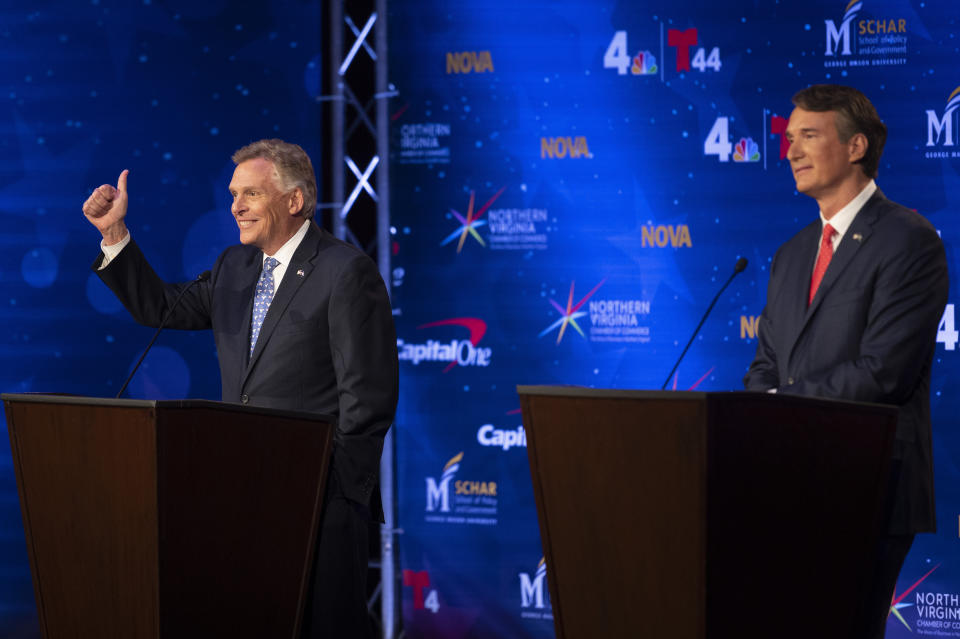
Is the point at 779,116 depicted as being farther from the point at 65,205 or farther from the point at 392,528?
the point at 65,205

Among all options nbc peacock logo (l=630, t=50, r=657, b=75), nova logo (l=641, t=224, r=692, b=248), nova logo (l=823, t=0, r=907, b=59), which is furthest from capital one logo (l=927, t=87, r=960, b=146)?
nbc peacock logo (l=630, t=50, r=657, b=75)

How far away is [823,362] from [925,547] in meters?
2.08

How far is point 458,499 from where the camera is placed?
15.7ft

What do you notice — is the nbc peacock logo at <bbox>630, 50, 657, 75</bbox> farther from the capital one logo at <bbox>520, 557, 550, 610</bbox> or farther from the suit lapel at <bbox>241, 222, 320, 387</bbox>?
the capital one logo at <bbox>520, 557, 550, 610</bbox>

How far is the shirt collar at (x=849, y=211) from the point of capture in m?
2.77

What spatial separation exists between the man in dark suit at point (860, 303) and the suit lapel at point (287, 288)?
4.41 ft

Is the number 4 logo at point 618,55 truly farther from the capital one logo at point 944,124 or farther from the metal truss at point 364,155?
the capital one logo at point 944,124

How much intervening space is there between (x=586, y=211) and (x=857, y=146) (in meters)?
1.99

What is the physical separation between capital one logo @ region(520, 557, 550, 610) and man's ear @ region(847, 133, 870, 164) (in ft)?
8.45

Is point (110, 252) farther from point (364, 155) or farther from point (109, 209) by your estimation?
point (364, 155)

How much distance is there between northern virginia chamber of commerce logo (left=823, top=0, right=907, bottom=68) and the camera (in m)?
4.31

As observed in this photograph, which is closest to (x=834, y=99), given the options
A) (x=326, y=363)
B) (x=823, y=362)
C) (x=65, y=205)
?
(x=823, y=362)

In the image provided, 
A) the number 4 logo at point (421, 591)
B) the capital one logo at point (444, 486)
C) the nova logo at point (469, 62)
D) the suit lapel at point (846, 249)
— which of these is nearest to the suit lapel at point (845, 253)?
the suit lapel at point (846, 249)

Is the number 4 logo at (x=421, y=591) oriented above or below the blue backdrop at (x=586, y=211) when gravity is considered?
below
